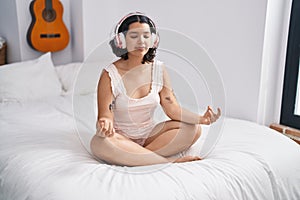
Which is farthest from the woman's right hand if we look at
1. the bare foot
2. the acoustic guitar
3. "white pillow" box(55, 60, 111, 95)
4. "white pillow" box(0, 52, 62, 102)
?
the acoustic guitar

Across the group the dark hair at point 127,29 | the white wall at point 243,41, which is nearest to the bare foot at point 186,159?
the dark hair at point 127,29

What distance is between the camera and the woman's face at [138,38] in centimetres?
116

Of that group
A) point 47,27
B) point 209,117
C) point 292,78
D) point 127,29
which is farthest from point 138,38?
point 47,27

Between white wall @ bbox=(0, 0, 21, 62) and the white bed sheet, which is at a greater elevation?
white wall @ bbox=(0, 0, 21, 62)

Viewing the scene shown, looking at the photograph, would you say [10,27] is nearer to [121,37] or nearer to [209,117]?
[121,37]

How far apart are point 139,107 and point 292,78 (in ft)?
3.20

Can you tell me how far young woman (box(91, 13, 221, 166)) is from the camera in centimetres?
116

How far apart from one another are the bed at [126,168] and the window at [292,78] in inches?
14.1

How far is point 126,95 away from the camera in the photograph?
1.23m

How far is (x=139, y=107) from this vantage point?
1243 mm

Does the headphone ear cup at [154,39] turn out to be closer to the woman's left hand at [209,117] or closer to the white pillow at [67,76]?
the woman's left hand at [209,117]

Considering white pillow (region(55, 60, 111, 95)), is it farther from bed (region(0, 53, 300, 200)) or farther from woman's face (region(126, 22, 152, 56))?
woman's face (region(126, 22, 152, 56))

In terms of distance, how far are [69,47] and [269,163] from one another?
1.87m

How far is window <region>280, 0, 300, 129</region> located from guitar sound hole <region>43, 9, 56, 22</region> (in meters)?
1.57
